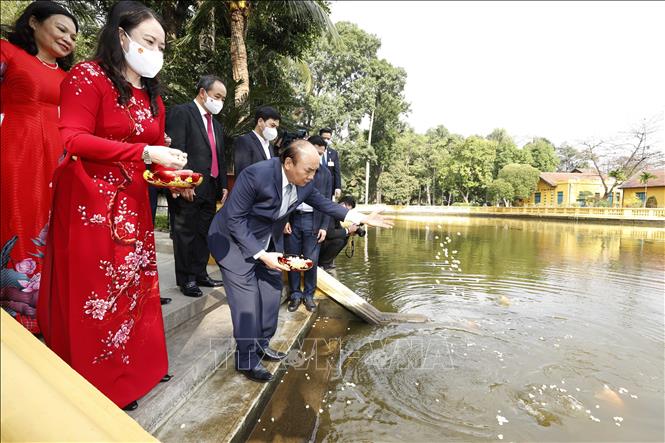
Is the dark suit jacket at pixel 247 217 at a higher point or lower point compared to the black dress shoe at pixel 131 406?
higher

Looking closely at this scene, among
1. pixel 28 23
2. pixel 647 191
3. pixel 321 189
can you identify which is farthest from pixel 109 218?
pixel 647 191

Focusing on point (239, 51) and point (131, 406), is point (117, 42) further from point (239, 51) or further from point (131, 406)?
point (239, 51)

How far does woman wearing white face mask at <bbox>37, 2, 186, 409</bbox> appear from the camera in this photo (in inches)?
63.1

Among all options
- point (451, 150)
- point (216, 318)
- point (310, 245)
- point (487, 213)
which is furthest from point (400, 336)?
point (451, 150)

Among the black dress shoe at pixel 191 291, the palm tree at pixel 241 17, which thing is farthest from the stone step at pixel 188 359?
the palm tree at pixel 241 17

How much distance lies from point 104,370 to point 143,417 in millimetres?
286

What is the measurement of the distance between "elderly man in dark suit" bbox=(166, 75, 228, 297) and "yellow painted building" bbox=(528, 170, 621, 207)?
134 ft

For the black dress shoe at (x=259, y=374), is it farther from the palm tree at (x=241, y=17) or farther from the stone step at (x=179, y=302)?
the palm tree at (x=241, y=17)

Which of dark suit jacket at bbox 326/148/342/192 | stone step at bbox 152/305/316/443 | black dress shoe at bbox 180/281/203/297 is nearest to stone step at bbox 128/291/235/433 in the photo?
stone step at bbox 152/305/316/443

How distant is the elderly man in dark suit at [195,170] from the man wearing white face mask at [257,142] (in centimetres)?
27

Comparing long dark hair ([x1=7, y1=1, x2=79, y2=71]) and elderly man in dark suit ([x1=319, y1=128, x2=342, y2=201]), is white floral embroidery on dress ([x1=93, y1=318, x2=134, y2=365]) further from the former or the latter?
elderly man in dark suit ([x1=319, y1=128, x2=342, y2=201])

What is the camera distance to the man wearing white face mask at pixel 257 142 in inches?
145

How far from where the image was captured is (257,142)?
146 inches

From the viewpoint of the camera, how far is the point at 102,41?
5.86 feet
